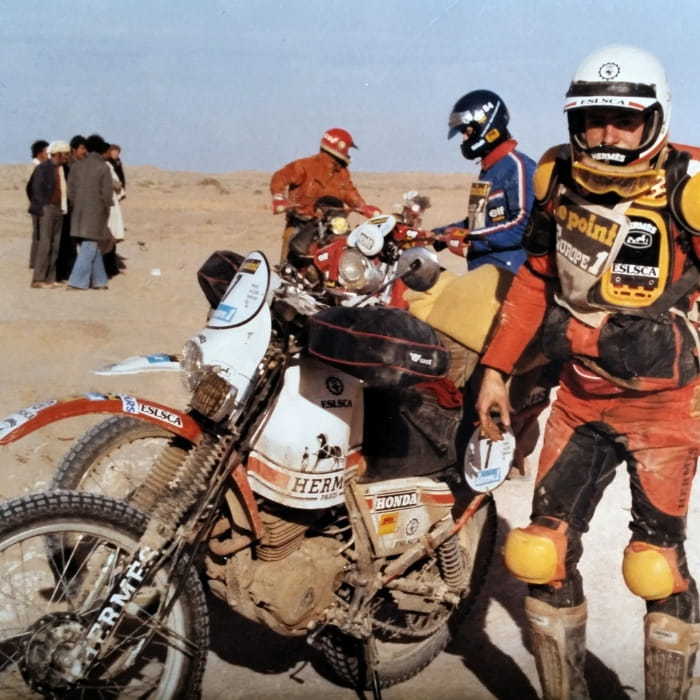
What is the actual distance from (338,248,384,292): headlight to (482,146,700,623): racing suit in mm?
475

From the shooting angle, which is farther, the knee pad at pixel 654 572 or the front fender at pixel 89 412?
the knee pad at pixel 654 572

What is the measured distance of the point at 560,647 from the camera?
347 cm

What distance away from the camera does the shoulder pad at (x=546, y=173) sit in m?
3.40

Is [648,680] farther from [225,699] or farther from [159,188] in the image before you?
[159,188]

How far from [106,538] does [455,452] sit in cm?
148

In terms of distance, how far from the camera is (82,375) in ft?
24.7

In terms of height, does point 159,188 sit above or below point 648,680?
below

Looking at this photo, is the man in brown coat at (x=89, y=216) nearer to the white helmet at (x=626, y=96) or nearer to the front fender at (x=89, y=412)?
the front fender at (x=89, y=412)

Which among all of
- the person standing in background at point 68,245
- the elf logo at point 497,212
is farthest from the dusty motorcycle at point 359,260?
the person standing in background at point 68,245

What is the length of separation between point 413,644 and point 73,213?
35.5 ft

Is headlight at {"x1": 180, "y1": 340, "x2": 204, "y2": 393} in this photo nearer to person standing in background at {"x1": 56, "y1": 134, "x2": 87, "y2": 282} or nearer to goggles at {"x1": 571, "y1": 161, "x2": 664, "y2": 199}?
goggles at {"x1": 571, "y1": 161, "x2": 664, "y2": 199}

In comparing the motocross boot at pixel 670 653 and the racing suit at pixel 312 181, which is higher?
the racing suit at pixel 312 181

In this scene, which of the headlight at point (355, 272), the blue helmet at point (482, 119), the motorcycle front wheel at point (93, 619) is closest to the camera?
the motorcycle front wheel at point (93, 619)

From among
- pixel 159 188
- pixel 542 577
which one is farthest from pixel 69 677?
pixel 159 188
